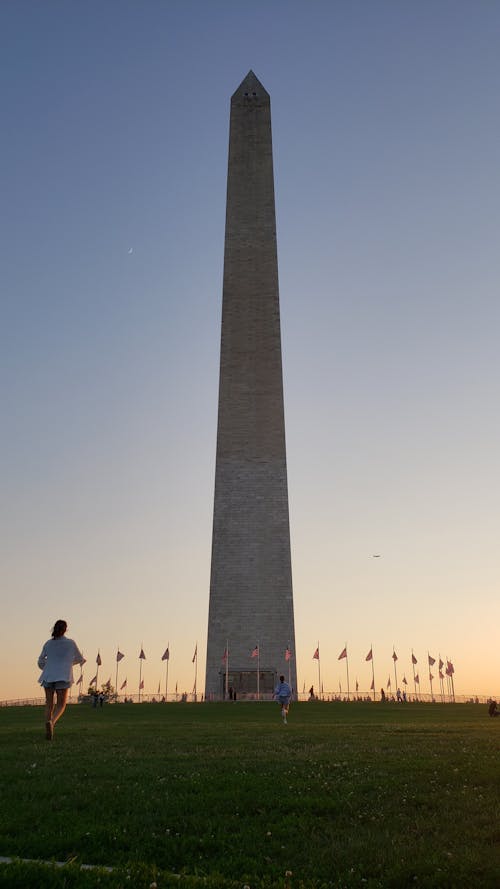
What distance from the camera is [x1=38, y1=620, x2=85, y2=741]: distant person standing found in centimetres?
1276

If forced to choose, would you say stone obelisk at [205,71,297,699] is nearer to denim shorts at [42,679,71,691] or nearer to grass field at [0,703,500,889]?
denim shorts at [42,679,71,691]

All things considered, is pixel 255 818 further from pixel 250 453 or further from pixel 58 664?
pixel 250 453

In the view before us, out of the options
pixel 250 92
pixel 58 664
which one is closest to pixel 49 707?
pixel 58 664

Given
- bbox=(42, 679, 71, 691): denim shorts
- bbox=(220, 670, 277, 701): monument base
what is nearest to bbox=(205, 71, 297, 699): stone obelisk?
bbox=(220, 670, 277, 701): monument base

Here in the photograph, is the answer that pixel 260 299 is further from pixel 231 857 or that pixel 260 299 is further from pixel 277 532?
pixel 231 857

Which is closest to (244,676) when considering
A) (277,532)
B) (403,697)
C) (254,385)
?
(277,532)

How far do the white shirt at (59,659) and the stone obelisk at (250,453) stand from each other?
3667cm

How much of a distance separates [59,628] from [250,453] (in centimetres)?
4240

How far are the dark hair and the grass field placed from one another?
7.49 feet

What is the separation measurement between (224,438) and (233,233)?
16.2m

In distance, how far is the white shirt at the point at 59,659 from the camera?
12.8 metres

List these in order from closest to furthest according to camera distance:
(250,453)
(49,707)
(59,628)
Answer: (59,628) < (49,707) < (250,453)

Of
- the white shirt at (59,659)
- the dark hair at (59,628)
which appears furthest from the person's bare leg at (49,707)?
the dark hair at (59,628)

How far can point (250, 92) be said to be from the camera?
211ft
